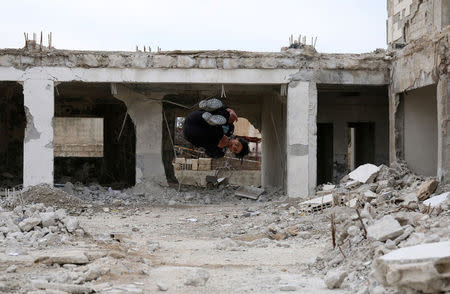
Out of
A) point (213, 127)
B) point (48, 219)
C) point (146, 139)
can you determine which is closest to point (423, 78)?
point (213, 127)

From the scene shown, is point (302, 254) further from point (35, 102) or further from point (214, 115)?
point (35, 102)

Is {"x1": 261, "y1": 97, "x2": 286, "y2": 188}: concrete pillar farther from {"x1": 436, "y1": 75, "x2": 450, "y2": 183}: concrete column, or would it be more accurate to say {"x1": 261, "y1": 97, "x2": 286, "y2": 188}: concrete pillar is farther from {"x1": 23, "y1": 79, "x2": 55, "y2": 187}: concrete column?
{"x1": 23, "y1": 79, "x2": 55, "y2": 187}: concrete column

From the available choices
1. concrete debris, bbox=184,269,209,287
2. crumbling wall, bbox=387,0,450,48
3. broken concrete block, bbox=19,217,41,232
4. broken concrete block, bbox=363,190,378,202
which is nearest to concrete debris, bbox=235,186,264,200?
broken concrete block, bbox=363,190,378,202

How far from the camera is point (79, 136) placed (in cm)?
2647

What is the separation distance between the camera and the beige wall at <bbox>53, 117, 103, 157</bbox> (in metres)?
25.4

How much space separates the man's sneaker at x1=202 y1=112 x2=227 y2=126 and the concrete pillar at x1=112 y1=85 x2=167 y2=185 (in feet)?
12.6

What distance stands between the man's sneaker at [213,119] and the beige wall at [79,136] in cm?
1570

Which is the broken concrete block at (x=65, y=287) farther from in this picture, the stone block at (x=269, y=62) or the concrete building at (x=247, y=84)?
the stone block at (x=269, y=62)

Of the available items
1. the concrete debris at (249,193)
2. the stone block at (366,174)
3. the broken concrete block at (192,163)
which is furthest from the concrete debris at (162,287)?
the broken concrete block at (192,163)

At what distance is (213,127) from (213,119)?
46 cm

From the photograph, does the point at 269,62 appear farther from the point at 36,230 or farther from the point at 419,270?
the point at 419,270

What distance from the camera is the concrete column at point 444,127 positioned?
9.55 metres

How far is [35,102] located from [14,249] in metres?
6.18

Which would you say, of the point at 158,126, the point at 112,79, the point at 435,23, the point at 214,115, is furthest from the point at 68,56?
the point at 435,23
